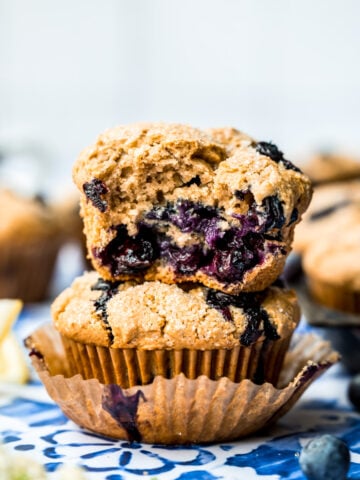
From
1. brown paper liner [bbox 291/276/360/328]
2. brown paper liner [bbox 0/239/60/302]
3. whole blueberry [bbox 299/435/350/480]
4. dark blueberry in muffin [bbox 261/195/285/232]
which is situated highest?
dark blueberry in muffin [bbox 261/195/285/232]

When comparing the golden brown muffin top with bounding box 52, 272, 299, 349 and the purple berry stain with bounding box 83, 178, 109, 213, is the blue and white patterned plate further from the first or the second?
the purple berry stain with bounding box 83, 178, 109, 213

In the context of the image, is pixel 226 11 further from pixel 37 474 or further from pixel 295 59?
pixel 37 474

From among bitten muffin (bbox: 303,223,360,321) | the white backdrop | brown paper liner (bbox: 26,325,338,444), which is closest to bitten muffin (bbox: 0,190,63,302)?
bitten muffin (bbox: 303,223,360,321)

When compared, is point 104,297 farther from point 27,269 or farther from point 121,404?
point 27,269

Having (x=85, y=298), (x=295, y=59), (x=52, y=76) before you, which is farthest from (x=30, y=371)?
(x=295, y=59)

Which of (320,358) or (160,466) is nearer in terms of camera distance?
(160,466)

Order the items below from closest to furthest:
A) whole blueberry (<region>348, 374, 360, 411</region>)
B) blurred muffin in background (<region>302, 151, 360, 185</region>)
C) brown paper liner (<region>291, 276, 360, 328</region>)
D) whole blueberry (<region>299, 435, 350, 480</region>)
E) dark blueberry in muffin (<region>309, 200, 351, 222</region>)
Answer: whole blueberry (<region>299, 435, 350, 480</region>) → whole blueberry (<region>348, 374, 360, 411</region>) → brown paper liner (<region>291, 276, 360, 328</region>) → dark blueberry in muffin (<region>309, 200, 351, 222</region>) → blurred muffin in background (<region>302, 151, 360, 185</region>)

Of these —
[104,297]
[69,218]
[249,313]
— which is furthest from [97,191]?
[69,218]
